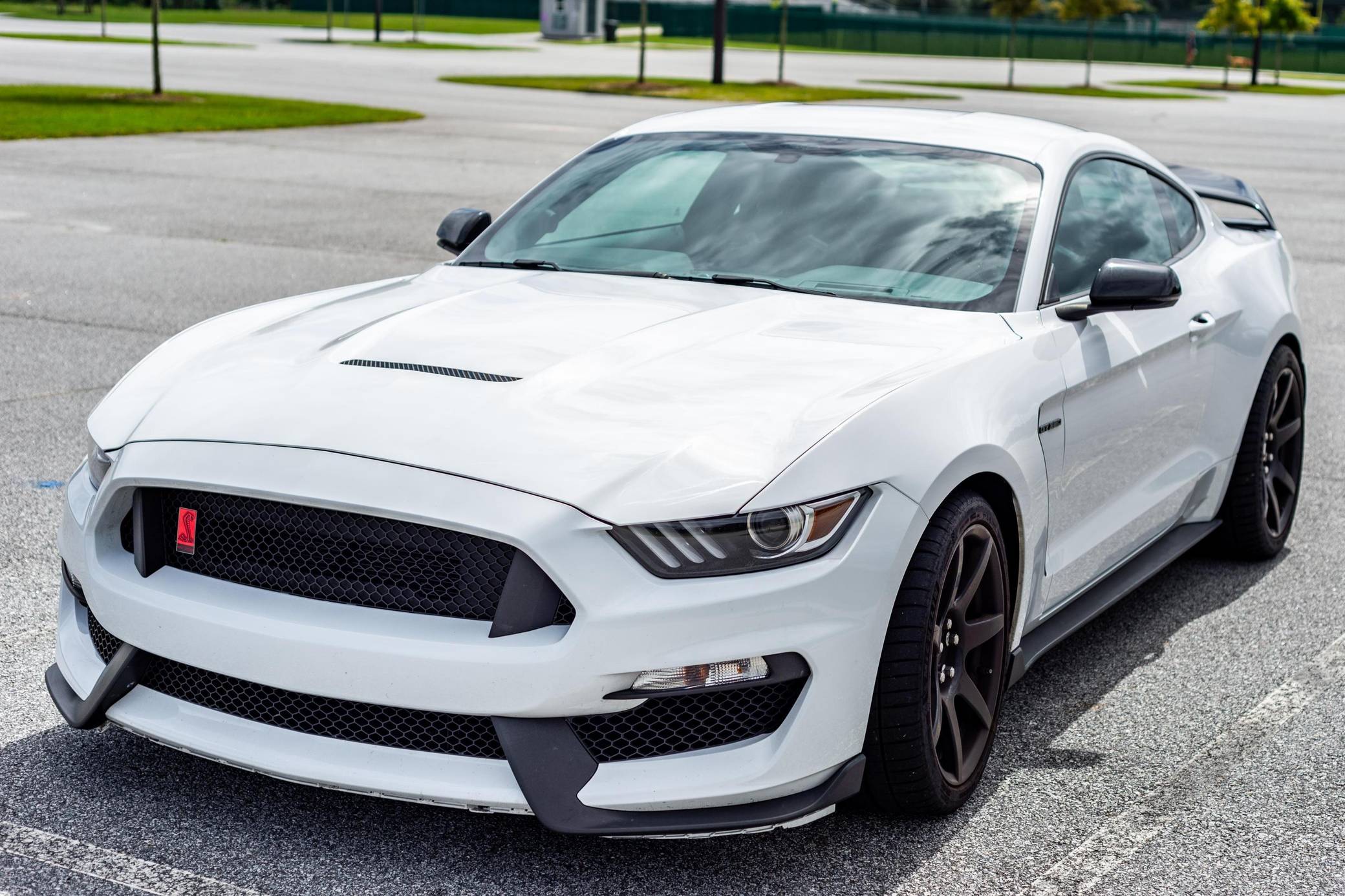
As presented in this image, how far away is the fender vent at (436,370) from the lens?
341 cm

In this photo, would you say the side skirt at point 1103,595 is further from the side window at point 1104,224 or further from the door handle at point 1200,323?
the side window at point 1104,224

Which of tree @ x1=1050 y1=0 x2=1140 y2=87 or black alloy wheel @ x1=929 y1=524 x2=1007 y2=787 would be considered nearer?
black alloy wheel @ x1=929 y1=524 x2=1007 y2=787

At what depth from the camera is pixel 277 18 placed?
9038 centimetres

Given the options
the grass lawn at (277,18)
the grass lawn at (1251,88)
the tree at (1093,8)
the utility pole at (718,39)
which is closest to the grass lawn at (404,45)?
the grass lawn at (277,18)

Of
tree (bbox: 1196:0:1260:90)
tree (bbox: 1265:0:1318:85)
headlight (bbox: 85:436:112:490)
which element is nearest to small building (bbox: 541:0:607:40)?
tree (bbox: 1196:0:1260:90)

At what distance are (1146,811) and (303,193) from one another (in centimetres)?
1351

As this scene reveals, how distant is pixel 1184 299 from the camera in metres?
4.83

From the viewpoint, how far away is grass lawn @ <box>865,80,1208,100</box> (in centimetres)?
4381

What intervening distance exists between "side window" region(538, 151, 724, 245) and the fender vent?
141 centimetres

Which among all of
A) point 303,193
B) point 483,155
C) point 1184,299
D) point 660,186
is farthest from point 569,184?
point 483,155

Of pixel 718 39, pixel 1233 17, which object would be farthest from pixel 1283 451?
pixel 1233 17

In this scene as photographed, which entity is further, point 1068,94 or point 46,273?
point 1068,94

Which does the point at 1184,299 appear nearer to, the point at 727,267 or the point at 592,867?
the point at 727,267

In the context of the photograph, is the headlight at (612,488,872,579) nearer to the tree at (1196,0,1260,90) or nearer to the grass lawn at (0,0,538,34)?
the tree at (1196,0,1260,90)
